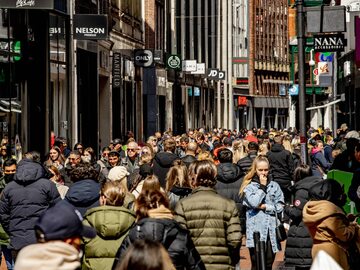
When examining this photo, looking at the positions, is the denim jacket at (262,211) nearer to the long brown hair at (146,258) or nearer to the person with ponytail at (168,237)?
the person with ponytail at (168,237)

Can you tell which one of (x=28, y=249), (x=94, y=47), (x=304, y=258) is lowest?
(x=304, y=258)

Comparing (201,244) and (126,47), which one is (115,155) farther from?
(126,47)

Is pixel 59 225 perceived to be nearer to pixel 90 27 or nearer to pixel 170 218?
pixel 170 218

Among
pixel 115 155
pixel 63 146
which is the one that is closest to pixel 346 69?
pixel 63 146

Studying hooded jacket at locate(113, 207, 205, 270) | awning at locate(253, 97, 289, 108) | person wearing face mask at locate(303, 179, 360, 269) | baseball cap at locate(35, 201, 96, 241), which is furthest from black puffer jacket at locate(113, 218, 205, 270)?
awning at locate(253, 97, 289, 108)

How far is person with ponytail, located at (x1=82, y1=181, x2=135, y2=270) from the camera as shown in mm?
10523

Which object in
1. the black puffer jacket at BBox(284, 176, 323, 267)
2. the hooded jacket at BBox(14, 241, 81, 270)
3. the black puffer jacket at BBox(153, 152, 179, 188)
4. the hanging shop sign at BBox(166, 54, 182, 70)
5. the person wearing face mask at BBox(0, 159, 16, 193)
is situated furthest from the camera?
→ the hanging shop sign at BBox(166, 54, 182, 70)

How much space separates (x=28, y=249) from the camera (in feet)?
18.9

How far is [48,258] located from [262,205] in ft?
29.7

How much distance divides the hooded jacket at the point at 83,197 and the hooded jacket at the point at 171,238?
3.85 m

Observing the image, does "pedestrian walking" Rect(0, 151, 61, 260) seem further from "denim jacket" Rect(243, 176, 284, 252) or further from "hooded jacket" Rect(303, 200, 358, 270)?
"hooded jacket" Rect(303, 200, 358, 270)

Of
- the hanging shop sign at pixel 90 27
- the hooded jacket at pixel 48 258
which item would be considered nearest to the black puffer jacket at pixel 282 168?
the hanging shop sign at pixel 90 27

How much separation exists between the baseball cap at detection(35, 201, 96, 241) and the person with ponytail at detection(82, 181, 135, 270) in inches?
166

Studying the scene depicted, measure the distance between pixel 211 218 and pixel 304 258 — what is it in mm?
1548
